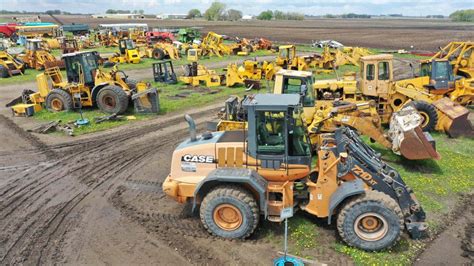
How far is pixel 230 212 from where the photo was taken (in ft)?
23.6

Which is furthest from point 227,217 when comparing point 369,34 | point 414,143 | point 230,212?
point 369,34

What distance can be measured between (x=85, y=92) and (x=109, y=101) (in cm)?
132

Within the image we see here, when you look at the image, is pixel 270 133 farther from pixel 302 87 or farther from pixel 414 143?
pixel 302 87

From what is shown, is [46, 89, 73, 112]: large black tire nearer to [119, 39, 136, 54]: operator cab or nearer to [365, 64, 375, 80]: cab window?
[365, 64, 375, 80]: cab window

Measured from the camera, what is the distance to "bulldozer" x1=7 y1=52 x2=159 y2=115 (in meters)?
16.2

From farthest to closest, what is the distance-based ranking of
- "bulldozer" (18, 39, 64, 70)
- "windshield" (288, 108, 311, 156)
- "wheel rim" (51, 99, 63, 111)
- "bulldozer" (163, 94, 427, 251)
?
"bulldozer" (18, 39, 64, 70), "wheel rim" (51, 99, 63, 111), "windshield" (288, 108, 311, 156), "bulldozer" (163, 94, 427, 251)

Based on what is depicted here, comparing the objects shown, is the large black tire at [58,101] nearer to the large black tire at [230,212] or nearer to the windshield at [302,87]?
the windshield at [302,87]

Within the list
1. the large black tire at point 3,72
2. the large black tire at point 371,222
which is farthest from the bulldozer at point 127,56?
the large black tire at point 371,222

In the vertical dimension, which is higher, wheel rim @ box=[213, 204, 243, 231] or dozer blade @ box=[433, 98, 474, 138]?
dozer blade @ box=[433, 98, 474, 138]

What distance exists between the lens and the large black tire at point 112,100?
16000 mm

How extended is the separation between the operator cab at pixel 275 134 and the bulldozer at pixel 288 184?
17mm

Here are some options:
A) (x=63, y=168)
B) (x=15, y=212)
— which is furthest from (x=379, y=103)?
(x=15, y=212)

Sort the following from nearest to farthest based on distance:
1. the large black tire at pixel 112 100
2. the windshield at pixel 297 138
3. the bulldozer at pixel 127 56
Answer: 1. the windshield at pixel 297 138
2. the large black tire at pixel 112 100
3. the bulldozer at pixel 127 56

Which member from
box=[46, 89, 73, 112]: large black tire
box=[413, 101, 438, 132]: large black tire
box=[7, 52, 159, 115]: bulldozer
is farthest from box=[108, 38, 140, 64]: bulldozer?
box=[413, 101, 438, 132]: large black tire
